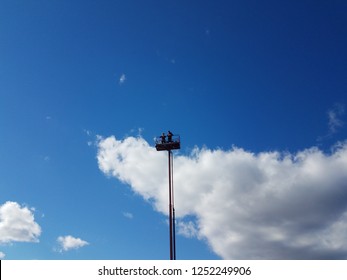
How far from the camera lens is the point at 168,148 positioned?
177 feet
